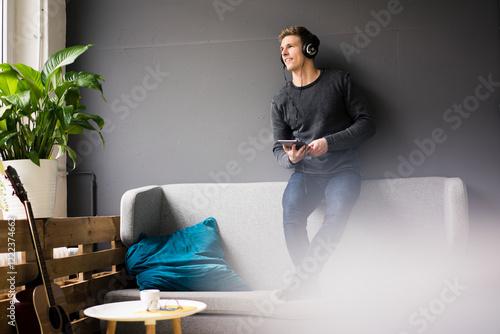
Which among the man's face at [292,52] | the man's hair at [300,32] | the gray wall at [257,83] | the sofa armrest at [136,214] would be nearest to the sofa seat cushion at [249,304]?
the sofa armrest at [136,214]

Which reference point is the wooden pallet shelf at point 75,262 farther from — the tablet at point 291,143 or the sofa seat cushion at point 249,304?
the tablet at point 291,143

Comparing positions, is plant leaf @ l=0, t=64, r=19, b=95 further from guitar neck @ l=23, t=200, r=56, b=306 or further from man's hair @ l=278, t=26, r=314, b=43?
man's hair @ l=278, t=26, r=314, b=43

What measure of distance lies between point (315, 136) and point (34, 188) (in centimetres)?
146

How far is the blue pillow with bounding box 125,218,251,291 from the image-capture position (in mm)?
2404

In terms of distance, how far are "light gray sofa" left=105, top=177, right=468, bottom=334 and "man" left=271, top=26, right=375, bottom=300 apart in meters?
0.16

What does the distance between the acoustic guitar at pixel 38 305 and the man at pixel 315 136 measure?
105cm

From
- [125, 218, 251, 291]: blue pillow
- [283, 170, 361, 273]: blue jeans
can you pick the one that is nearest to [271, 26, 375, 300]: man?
[283, 170, 361, 273]: blue jeans

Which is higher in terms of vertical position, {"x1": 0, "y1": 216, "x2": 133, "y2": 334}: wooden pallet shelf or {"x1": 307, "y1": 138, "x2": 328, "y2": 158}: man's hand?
{"x1": 307, "y1": 138, "x2": 328, "y2": 158}: man's hand

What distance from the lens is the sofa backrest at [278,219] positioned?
8.38 ft

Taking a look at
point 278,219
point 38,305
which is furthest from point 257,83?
point 38,305

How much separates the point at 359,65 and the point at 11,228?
6.74ft

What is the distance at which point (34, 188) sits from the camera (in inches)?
84.7

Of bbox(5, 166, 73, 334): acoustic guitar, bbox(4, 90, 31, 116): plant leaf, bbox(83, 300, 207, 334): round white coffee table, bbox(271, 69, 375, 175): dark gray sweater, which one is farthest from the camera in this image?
bbox(271, 69, 375, 175): dark gray sweater

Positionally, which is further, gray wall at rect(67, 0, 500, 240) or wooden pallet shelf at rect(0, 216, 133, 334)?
gray wall at rect(67, 0, 500, 240)
